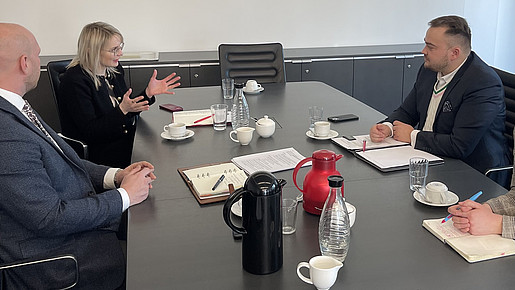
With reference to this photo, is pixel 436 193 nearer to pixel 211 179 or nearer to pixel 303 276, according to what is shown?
pixel 303 276

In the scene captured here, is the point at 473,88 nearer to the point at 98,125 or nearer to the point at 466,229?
the point at 466,229

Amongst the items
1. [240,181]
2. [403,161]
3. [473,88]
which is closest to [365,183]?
[403,161]

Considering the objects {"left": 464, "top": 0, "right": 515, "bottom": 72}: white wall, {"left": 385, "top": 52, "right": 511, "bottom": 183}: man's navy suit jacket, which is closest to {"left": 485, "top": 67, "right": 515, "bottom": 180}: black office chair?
{"left": 385, "top": 52, "right": 511, "bottom": 183}: man's navy suit jacket

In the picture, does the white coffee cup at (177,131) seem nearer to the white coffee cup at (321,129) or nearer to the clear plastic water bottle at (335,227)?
the white coffee cup at (321,129)

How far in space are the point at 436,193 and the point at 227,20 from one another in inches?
141

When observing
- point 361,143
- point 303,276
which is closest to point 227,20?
point 361,143

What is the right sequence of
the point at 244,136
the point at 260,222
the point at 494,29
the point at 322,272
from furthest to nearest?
the point at 494,29, the point at 244,136, the point at 260,222, the point at 322,272

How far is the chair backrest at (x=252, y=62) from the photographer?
4246 millimetres

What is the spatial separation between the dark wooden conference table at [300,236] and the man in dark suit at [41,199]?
0.17m

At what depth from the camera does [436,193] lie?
6.23 feet

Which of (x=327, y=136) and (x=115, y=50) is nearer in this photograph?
(x=327, y=136)

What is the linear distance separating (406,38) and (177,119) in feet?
10.7

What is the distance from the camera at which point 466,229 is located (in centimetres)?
167

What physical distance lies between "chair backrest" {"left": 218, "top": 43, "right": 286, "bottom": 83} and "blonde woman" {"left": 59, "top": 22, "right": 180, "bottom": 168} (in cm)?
99
